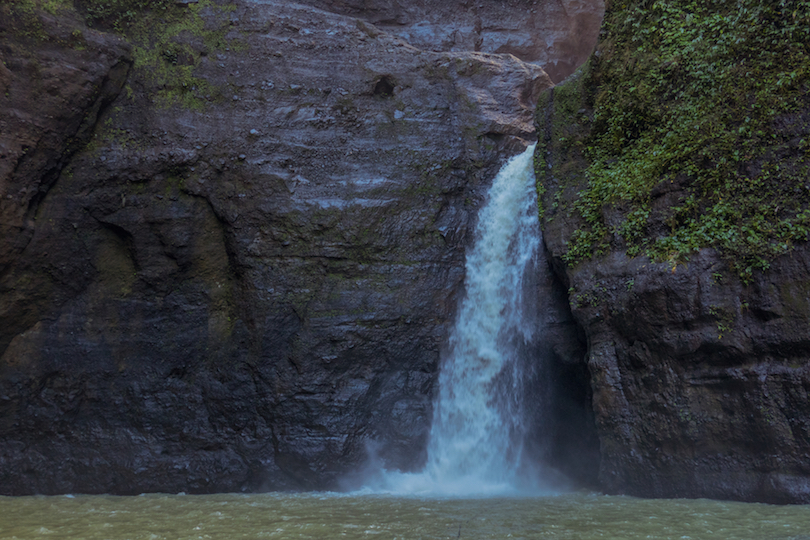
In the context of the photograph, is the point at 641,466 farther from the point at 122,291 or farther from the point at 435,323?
the point at 122,291

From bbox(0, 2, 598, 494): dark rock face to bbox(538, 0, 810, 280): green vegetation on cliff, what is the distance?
2.76 metres

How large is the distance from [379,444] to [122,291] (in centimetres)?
504

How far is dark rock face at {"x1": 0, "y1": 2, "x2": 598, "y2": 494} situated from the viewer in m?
8.23

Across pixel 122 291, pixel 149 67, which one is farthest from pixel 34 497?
pixel 149 67

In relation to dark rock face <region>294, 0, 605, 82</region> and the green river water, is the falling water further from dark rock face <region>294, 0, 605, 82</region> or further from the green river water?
dark rock face <region>294, 0, 605, 82</region>

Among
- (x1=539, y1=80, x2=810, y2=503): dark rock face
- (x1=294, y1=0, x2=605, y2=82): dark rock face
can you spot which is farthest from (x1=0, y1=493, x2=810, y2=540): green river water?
(x1=294, y1=0, x2=605, y2=82): dark rock face

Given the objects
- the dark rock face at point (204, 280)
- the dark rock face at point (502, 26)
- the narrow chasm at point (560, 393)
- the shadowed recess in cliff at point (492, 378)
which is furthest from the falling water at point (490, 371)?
the dark rock face at point (502, 26)

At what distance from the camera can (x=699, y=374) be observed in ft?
22.2

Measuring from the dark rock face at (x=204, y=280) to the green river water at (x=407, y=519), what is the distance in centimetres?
A: 136

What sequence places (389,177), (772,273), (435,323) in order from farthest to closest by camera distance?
(389,177) < (435,323) < (772,273)

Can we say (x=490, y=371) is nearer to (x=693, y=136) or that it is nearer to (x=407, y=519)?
(x=407, y=519)

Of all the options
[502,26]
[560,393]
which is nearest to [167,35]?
[560,393]

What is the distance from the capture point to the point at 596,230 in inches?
313

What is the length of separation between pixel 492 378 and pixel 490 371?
12 cm
